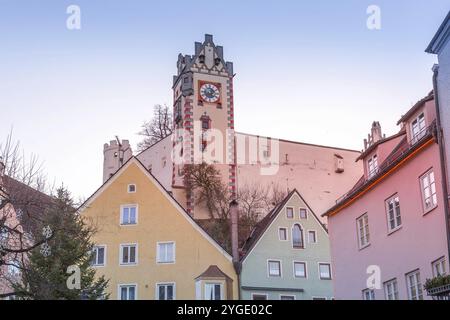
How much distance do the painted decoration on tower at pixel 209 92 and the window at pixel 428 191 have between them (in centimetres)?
5182

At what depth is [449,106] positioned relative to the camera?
2177 cm

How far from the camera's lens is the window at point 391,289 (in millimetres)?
24906

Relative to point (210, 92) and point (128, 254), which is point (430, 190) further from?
point (210, 92)

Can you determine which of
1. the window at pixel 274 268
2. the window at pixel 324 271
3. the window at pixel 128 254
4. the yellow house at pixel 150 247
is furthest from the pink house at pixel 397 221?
the window at pixel 128 254

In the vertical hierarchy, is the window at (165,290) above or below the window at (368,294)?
above

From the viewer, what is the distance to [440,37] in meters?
22.7

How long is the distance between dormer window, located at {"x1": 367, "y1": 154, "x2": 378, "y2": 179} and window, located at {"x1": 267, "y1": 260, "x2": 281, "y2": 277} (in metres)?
13.0

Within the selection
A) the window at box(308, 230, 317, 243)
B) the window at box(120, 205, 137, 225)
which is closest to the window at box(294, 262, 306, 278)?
the window at box(308, 230, 317, 243)

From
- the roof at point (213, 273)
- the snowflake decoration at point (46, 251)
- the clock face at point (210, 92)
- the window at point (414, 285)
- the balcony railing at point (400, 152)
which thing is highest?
the clock face at point (210, 92)

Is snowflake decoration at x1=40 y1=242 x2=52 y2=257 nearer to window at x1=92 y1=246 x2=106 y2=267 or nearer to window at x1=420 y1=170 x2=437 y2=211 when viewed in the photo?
window at x1=92 y1=246 x2=106 y2=267

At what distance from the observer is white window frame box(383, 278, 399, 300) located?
81.7 feet

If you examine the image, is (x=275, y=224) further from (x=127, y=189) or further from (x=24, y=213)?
(x=24, y=213)

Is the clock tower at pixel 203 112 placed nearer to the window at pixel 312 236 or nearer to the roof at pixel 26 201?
the window at pixel 312 236
